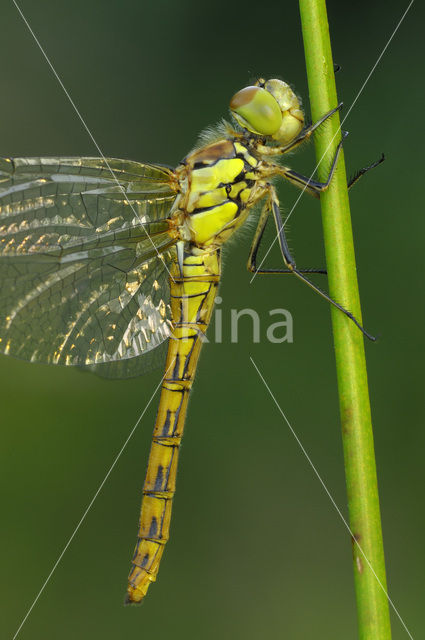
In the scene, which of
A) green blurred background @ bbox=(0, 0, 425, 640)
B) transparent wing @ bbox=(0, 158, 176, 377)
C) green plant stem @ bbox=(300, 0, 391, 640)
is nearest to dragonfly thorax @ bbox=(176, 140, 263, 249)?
transparent wing @ bbox=(0, 158, 176, 377)

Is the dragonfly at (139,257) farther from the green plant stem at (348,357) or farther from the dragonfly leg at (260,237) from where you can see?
the green plant stem at (348,357)

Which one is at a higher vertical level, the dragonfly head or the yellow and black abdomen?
the dragonfly head

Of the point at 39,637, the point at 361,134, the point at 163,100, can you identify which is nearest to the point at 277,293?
the point at 361,134

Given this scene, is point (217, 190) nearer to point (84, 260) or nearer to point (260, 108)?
point (260, 108)

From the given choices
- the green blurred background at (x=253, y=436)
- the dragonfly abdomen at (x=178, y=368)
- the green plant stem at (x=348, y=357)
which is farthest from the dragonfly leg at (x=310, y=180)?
the green blurred background at (x=253, y=436)

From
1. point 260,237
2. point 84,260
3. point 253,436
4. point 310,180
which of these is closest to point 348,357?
point 310,180

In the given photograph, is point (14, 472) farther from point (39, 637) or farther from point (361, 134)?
point (361, 134)

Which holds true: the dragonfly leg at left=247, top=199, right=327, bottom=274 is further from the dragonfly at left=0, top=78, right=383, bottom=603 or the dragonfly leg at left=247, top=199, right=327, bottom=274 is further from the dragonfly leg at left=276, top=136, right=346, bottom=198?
the dragonfly leg at left=276, top=136, right=346, bottom=198
